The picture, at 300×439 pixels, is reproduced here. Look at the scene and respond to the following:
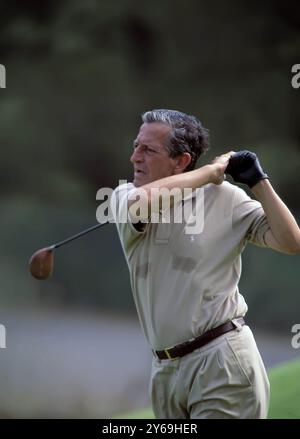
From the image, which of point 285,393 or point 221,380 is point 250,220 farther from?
point 285,393

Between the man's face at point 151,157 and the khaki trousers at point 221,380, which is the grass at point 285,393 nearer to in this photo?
the khaki trousers at point 221,380

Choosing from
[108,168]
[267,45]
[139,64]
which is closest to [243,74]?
[267,45]

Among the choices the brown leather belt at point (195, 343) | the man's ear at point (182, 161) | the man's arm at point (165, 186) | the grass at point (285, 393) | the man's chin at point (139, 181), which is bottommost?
the grass at point (285, 393)

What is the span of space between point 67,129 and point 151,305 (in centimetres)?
536

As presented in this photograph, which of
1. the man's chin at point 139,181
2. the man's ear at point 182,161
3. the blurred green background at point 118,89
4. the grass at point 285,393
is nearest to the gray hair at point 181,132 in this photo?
the man's ear at point 182,161

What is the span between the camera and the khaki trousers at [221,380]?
9.77 ft

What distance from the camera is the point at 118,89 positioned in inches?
326

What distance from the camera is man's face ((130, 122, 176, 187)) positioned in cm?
318

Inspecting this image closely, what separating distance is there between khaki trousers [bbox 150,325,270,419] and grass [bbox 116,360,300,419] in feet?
4.18

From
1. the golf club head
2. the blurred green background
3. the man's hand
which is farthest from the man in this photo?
the blurred green background

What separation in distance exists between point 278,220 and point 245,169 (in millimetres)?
203

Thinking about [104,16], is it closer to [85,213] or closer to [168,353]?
[85,213]

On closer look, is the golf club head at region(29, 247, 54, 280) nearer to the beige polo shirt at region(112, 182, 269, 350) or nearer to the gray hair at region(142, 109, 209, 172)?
Answer: the beige polo shirt at region(112, 182, 269, 350)

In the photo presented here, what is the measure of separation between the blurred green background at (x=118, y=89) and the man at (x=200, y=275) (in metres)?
4.59
